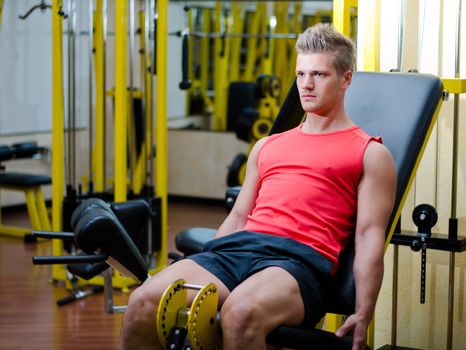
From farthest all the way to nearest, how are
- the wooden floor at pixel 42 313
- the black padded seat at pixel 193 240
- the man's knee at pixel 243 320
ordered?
1. the wooden floor at pixel 42 313
2. the black padded seat at pixel 193 240
3. the man's knee at pixel 243 320

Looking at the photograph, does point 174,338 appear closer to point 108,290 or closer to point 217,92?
point 108,290

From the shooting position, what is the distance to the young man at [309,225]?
210cm

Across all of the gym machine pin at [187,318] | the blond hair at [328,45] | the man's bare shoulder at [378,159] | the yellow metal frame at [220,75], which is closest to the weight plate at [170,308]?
the gym machine pin at [187,318]

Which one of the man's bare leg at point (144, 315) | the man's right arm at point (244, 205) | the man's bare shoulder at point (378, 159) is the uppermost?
the man's bare shoulder at point (378, 159)

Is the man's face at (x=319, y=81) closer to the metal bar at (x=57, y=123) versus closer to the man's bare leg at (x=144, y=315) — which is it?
the man's bare leg at (x=144, y=315)

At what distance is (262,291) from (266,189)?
379 millimetres

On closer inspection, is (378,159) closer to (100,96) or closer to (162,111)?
(162,111)

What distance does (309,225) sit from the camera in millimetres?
2225

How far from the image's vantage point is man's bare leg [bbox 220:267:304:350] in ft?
6.54

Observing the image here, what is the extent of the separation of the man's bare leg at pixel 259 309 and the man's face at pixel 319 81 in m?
0.47

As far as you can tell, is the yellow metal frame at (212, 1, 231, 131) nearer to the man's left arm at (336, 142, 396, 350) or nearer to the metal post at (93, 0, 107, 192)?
the metal post at (93, 0, 107, 192)

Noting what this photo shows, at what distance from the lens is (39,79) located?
6855 mm

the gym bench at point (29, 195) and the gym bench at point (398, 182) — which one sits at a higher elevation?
the gym bench at point (398, 182)

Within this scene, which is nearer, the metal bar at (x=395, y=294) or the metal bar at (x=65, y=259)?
the metal bar at (x=65, y=259)
